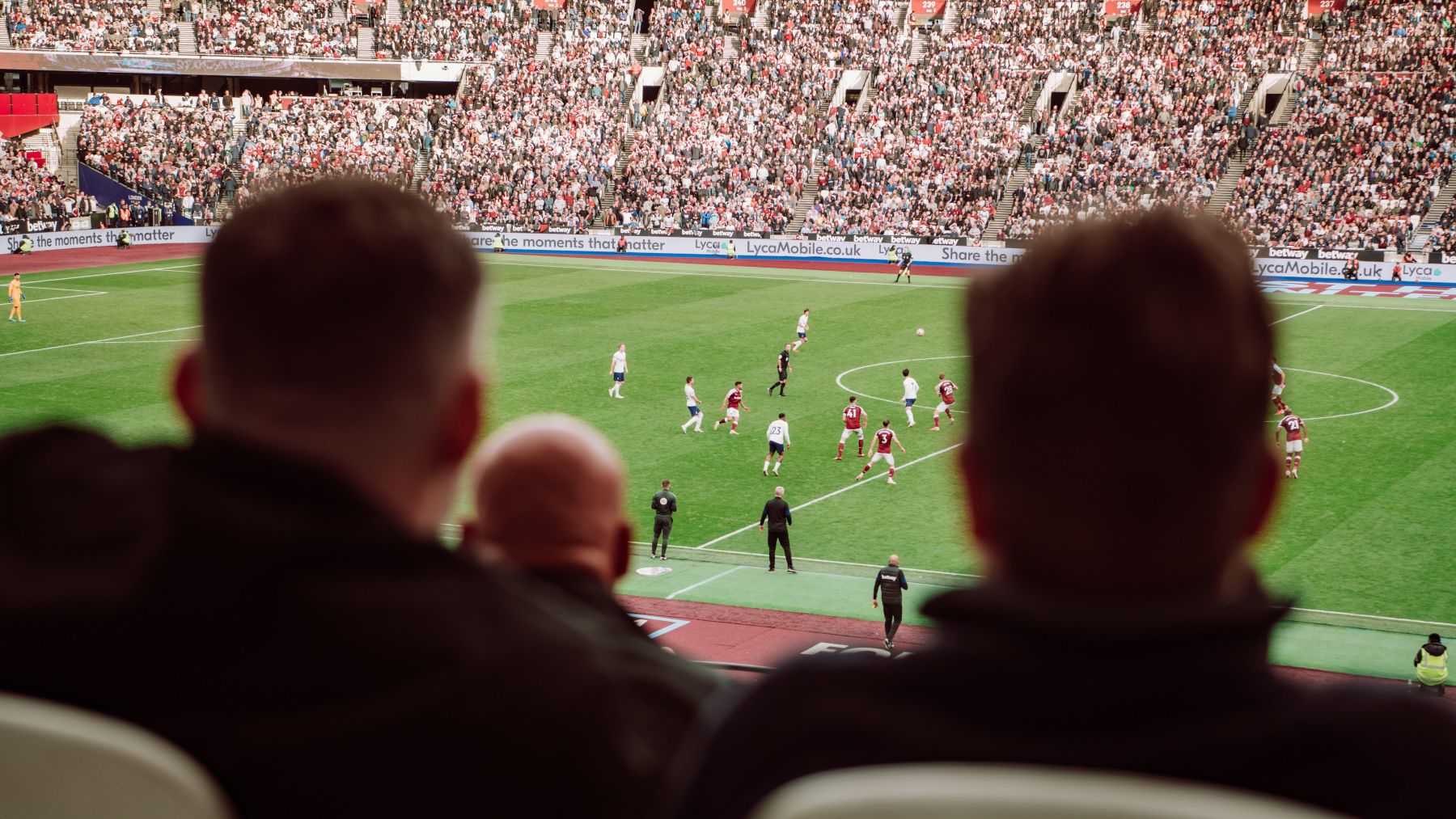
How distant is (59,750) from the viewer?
1.67 m

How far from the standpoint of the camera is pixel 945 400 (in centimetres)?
2831

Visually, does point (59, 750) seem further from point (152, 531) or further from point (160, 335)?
point (160, 335)

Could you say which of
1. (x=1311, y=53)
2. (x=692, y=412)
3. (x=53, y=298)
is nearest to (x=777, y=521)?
(x=692, y=412)

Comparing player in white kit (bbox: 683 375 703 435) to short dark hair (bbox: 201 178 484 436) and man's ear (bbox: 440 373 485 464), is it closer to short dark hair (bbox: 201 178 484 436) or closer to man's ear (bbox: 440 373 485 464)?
man's ear (bbox: 440 373 485 464)

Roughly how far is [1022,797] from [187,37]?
70.6 meters

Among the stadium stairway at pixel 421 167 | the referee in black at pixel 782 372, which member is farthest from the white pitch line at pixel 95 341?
the stadium stairway at pixel 421 167

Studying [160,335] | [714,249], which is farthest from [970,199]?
[160,335]

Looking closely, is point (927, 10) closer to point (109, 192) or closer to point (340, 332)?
point (109, 192)

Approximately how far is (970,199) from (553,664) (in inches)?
2145

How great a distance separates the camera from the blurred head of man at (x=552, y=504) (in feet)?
7.07

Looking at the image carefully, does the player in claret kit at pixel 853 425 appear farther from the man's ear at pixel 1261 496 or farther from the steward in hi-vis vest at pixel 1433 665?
the man's ear at pixel 1261 496

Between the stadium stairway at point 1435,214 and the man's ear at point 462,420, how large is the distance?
49816mm

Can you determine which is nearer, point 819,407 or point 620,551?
point 620,551

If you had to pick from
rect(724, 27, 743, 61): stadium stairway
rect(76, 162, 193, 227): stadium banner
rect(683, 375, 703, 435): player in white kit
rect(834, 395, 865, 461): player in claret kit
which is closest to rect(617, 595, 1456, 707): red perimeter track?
rect(834, 395, 865, 461): player in claret kit
